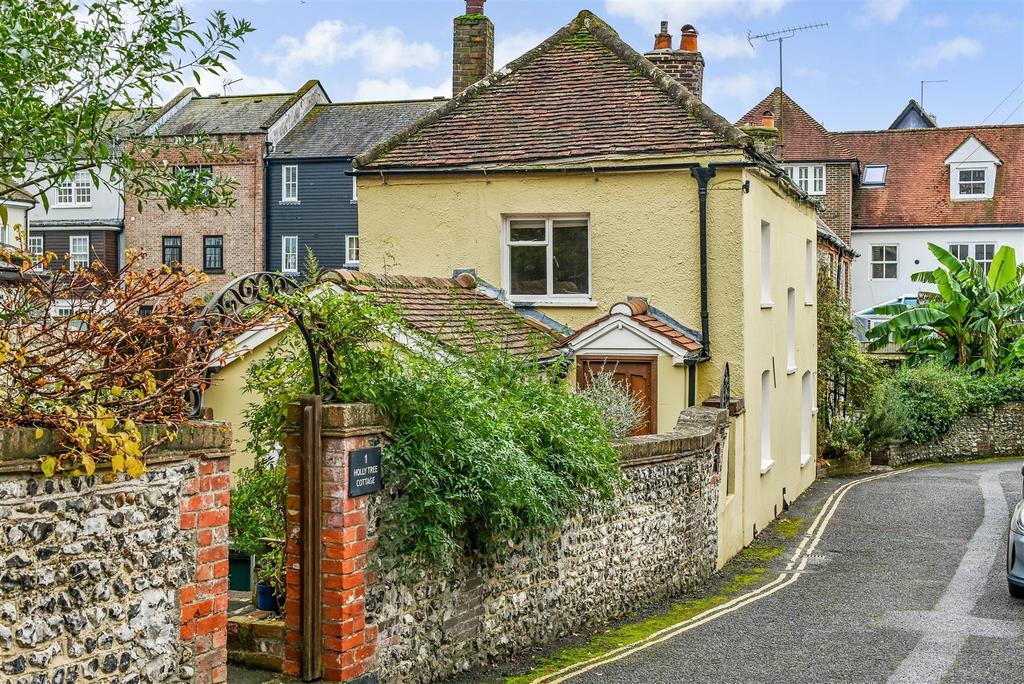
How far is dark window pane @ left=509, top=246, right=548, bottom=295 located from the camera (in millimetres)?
18266

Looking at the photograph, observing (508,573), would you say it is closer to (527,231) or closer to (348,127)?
(527,231)

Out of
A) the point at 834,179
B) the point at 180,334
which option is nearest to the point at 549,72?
the point at 180,334

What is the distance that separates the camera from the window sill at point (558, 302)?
17.9 meters

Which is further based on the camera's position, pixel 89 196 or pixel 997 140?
pixel 89 196

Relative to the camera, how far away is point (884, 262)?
44.7 metres

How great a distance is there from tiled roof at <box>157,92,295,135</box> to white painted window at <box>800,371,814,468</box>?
30.8 m

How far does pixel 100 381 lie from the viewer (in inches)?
234

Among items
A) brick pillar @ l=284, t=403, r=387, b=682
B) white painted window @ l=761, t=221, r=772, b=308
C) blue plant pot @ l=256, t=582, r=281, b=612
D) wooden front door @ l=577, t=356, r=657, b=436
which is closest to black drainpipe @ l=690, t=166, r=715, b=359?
wooden front door @ l=577, t=356, r=657, b=436

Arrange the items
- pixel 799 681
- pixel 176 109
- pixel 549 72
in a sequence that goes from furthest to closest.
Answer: pixel 176 109 < pixel 549 72 < pixel 799 681

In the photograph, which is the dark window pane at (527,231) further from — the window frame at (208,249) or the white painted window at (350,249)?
the window frame at (208,249)

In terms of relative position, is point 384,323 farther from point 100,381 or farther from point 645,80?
point 645,80

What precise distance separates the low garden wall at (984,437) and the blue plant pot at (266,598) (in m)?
27.0

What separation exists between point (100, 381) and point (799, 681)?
683 cm

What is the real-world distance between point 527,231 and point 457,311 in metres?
3.91
